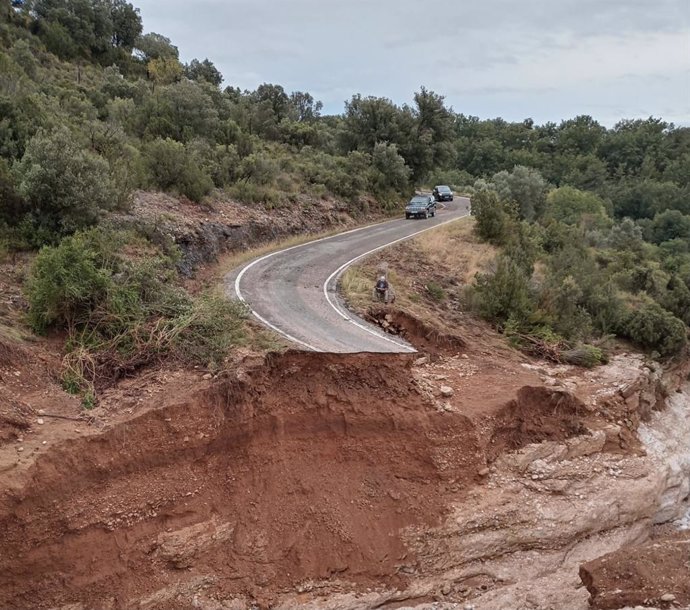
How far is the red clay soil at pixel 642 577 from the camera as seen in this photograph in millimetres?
9172

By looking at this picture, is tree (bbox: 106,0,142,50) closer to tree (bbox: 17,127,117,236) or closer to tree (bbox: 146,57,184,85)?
tree (bbox: 146,57,184,85)

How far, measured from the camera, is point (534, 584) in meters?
10.1

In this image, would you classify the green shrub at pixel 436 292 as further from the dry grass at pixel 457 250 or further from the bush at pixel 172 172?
the bush at pixel 172 172

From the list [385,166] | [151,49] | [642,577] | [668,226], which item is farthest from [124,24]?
[668,226]

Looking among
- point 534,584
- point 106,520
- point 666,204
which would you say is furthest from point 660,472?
point 666,204

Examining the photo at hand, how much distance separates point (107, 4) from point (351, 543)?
182 feet

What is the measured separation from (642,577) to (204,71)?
53.6m

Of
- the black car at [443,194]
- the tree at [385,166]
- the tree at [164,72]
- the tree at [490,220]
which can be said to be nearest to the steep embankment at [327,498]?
the tree at [490,220]

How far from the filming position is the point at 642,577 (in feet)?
31.8

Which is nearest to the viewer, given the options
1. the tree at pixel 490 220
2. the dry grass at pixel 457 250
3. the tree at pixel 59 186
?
the tree at pixel 59 186

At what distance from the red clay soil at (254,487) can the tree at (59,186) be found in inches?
253

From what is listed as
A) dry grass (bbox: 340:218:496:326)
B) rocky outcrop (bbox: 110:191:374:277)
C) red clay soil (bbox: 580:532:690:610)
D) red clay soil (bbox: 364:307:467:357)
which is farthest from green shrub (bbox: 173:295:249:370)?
red clay soil (bbox: 580:532:690:610)

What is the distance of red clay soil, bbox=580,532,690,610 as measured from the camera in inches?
361

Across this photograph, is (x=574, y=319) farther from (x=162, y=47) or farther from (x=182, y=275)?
(x=162, y=47)
